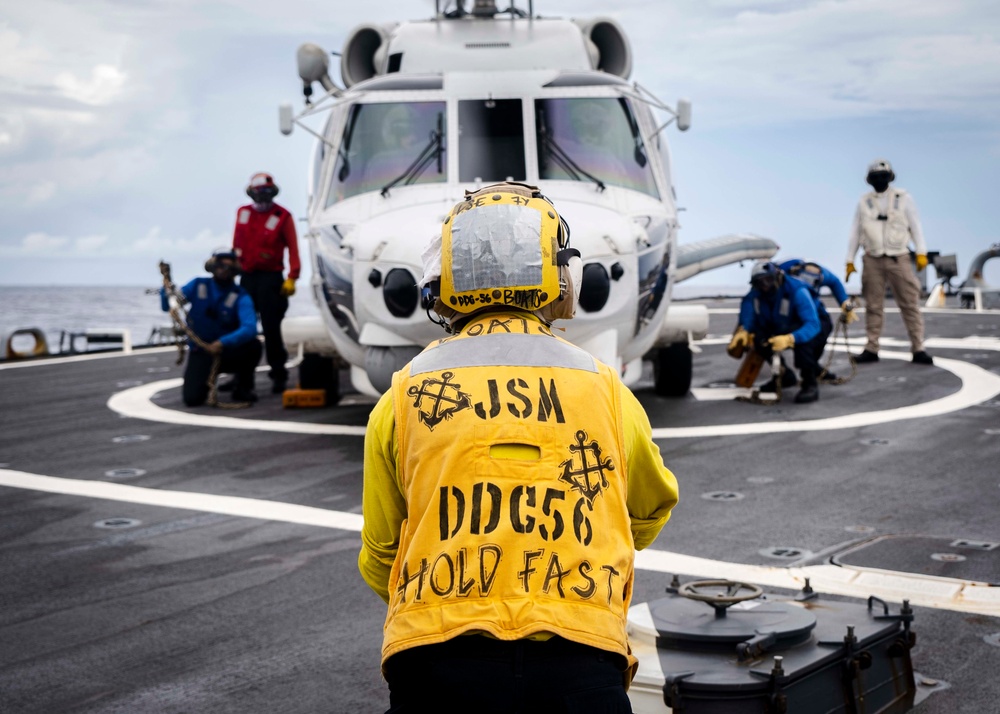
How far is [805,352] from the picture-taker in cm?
1000

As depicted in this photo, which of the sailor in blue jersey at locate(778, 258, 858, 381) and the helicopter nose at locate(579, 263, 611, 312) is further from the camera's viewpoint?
the sailor in blue jersey at locate(778, 258, 858, 381)

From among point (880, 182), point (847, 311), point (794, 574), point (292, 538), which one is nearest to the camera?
point (794, 574)

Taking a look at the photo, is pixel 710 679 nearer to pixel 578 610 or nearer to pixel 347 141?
pixel 578 610

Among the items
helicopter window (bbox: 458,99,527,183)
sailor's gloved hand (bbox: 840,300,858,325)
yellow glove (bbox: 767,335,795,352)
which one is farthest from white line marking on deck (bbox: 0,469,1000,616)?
sailor's gloved hand (bbox: 840,300,858,325)

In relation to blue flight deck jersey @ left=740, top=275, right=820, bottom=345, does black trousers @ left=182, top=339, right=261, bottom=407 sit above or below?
below

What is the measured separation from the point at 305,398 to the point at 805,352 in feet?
15.2

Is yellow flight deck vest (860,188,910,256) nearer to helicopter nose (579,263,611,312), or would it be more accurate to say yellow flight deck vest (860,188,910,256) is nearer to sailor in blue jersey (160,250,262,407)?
helicopter nose (579,263,611,312)

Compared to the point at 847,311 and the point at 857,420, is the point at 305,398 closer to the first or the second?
the point at 857,420

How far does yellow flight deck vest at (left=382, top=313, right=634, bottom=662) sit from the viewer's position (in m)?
2.01

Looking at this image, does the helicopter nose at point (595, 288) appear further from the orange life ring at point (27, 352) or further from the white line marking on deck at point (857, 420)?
the orange life ring at point (27, 352)

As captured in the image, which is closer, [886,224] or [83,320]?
[886,224]

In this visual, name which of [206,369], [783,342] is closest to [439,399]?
[783,342]

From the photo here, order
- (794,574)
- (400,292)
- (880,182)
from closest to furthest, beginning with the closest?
(794,574) → (400,292) → (880,182)

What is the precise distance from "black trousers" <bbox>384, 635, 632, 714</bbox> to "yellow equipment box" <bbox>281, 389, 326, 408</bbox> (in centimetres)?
876
